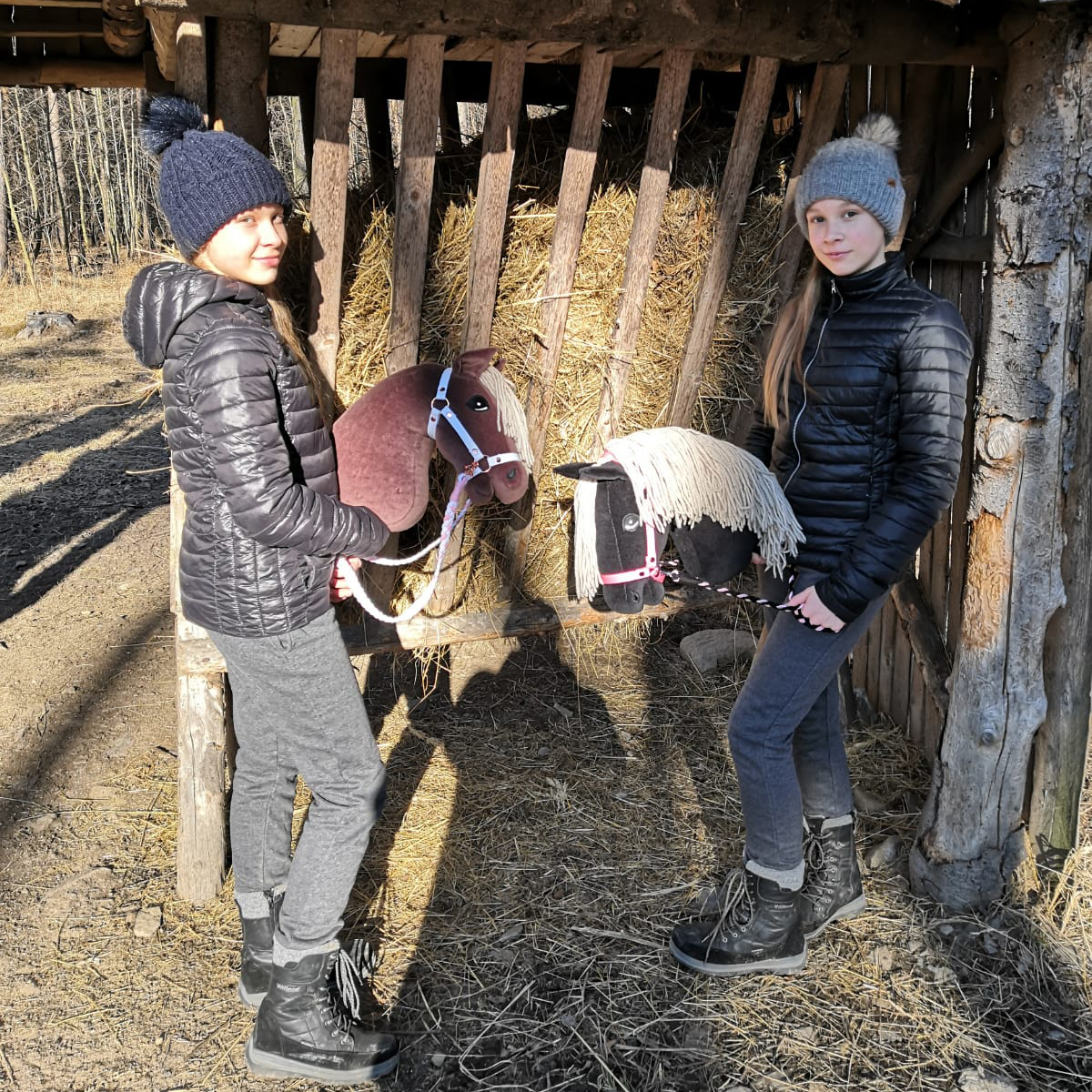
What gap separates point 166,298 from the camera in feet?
7.10

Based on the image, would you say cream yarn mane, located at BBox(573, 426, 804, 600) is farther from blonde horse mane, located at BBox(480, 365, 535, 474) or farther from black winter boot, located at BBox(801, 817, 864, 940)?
black winter boot, located at BBox(801, 817, 864, 940)

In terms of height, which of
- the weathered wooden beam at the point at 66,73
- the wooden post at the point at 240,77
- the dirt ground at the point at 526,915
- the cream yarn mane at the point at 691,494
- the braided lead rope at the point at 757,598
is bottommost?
the dirt ground at the point at 526,915

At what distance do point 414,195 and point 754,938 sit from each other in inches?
90.0

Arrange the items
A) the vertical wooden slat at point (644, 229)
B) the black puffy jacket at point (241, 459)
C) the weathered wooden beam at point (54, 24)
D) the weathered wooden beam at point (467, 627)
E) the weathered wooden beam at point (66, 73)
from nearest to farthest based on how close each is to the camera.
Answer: the black puffy jacket at point (241, 459)
the vertical wooden slat at point (644, 229)
the weathered wooden beam at point (467, 627)
the weathered wooden beam at point (54, 24)
the weathered wooden beam at point (66, 73)

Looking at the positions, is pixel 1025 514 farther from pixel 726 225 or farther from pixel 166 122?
pixel 166 122

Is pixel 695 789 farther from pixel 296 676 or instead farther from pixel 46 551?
pixel 46 551

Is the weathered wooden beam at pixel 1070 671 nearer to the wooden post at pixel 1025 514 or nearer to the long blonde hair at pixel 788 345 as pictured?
the wooden post at pixel 1025 514

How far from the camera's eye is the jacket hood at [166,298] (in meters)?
2.16

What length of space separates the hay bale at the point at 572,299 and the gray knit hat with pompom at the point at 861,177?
958 mm

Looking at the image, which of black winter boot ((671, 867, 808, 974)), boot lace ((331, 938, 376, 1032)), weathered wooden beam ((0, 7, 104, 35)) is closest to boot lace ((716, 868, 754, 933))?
black winter boot ((671, 867, 808, 974))

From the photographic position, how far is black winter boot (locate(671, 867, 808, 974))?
280 centimetres

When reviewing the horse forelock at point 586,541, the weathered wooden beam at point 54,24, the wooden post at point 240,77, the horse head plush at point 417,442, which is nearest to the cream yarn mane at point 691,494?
the horse forelock at point 586,541

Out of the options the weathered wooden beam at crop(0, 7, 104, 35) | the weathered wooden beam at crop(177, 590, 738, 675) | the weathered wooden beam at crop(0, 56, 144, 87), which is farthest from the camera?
the weathered wooden beam at crop(0, 56, 144, 87)

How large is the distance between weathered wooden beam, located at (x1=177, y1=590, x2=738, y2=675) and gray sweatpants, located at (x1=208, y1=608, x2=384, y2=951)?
585 millimetres
